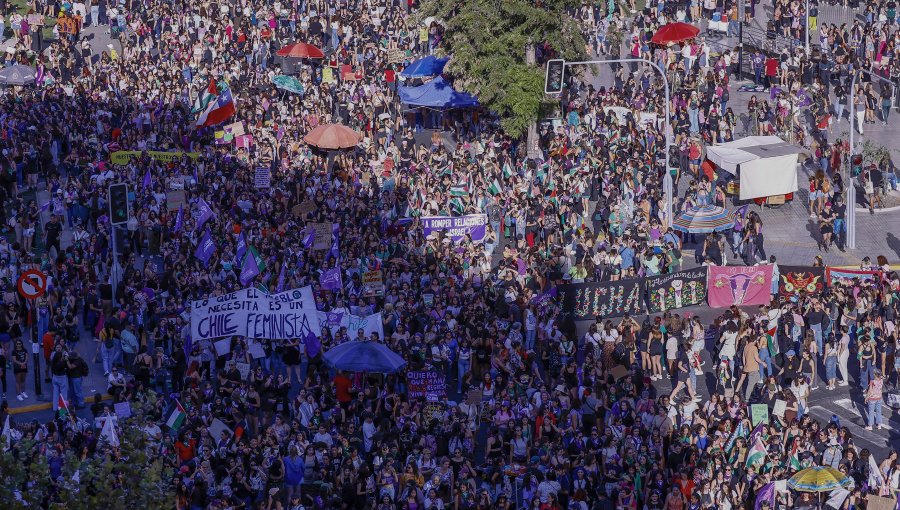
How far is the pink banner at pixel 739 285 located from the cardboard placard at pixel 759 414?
7.06m

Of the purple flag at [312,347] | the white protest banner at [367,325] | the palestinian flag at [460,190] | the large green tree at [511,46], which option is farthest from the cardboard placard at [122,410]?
the large green tree at [511,46]

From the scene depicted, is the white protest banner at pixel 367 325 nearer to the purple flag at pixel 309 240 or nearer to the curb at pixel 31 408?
the curb at pixel 31 408

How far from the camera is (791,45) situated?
57.0 meters

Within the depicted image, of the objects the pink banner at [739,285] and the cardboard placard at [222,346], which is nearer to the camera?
the cardboard placard at [222,346]

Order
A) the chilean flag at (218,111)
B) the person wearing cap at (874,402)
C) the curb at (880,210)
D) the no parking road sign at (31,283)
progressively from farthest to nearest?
the chilean flag at (218,111) < the curb at (880,210) < the no parking road sign at (31,283) < the person wearing cap at (874,402)

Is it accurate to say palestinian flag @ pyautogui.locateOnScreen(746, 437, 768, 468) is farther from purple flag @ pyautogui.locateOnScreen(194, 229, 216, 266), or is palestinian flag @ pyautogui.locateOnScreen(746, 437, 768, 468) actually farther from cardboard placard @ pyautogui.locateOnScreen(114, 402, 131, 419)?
purple flag @ pyautogui.locateOnScreen(194, 229, 216, 266)

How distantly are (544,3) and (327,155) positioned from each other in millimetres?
7390

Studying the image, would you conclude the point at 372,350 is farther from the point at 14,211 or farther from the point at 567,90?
the point at 567,90

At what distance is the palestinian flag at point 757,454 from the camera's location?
95.1ft

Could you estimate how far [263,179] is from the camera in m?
45.0

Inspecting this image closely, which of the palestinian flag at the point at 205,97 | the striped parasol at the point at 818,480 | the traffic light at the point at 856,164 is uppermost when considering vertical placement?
the palestinian flag at the point at 205,97

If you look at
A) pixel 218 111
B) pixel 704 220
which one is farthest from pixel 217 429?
pixel 218 111

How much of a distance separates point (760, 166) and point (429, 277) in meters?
11.0

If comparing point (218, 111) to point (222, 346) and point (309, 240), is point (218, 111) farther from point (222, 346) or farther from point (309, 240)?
point (222, 346)
